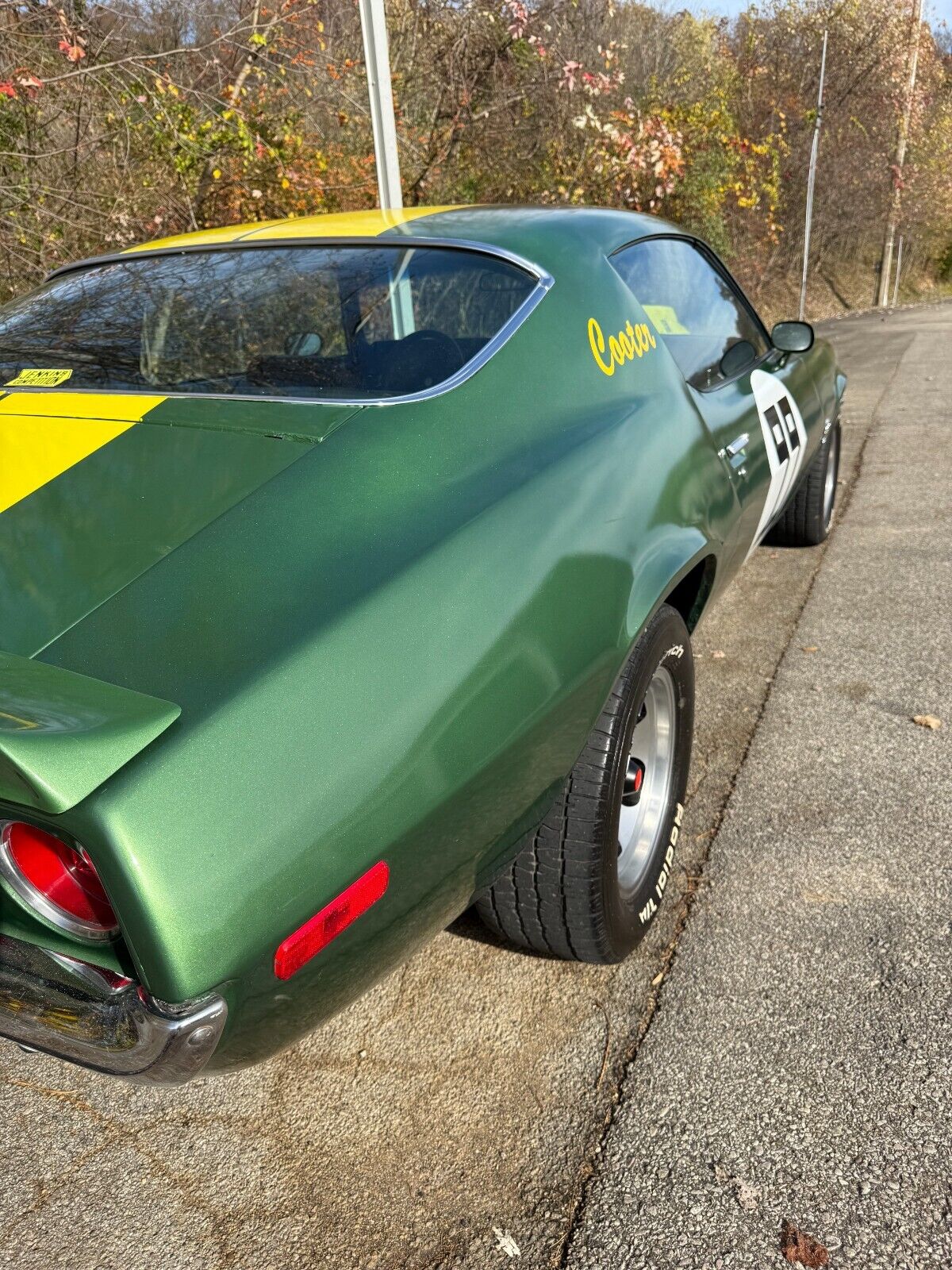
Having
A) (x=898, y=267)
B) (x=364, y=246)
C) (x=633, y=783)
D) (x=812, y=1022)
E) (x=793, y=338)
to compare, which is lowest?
(x=898, y=267)

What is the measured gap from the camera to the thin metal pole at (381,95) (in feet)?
16.3

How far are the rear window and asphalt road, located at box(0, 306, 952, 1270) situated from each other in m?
1.35

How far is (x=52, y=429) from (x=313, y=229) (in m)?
1.01

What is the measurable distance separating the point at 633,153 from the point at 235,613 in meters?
9.94

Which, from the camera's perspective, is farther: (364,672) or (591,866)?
(591,866)

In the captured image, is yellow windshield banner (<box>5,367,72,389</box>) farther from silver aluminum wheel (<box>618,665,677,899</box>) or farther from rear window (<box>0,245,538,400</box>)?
silver aluminum wheel (<box>618,665,677,899</box>)

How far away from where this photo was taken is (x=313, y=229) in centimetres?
262

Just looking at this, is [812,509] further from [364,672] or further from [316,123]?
[316,123]

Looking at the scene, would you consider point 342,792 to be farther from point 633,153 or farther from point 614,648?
point 633,153

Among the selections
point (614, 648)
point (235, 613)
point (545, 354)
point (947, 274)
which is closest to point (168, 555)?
point (235, 613)

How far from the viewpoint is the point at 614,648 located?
6.15ft

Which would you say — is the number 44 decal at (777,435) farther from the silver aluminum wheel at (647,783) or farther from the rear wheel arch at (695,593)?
the silver aluminum wheel at (647,783)

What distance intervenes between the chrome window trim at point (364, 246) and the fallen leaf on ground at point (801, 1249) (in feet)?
5.08

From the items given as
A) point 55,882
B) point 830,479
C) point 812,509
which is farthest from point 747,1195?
point 830,479
